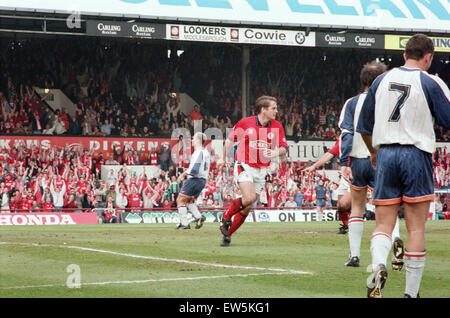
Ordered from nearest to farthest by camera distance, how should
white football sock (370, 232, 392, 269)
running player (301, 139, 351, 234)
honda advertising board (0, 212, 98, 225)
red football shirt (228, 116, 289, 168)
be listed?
white football sock (370, 232, 392, 269), running player (301, 139, 351, 234), red football shirt (228, 116, 289, 168), honda advertising board (0, 212, 98, 225)

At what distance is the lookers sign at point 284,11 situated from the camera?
103ft

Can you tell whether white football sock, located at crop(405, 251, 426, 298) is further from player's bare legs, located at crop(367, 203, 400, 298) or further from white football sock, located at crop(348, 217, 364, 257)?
white football sock, located at crop(348, 217, 364, 257)

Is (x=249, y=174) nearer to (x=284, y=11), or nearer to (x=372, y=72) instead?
(x=372, y=72)

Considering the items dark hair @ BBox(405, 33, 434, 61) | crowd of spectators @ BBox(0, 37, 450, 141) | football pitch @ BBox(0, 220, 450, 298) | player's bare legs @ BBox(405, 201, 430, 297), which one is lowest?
football pitch @ BBox(0, 220, 450, 298)

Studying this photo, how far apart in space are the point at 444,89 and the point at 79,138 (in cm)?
2829

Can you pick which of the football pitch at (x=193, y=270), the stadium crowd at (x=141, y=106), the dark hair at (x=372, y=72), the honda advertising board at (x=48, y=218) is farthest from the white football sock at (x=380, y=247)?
the stadium crowd at (x=141, y=106)

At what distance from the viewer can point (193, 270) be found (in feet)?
29.5

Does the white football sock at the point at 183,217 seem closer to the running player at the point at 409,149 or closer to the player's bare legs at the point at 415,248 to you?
the running player at the point at 409,149

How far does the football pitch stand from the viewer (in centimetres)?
723

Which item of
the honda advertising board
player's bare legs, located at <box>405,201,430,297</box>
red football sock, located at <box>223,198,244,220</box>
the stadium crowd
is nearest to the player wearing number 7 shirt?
red football sock, located at <box>223,198,244,220</box>

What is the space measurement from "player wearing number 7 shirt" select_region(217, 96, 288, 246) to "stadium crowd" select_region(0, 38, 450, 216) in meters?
15.8

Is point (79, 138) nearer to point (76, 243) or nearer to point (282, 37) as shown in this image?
point (282, 37)

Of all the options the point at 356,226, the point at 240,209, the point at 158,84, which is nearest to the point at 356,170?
the point at 356,226

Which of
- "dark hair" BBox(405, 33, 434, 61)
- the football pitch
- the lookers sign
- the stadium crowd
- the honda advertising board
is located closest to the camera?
"dark hair" BBox(405, 33, 434, 61)
